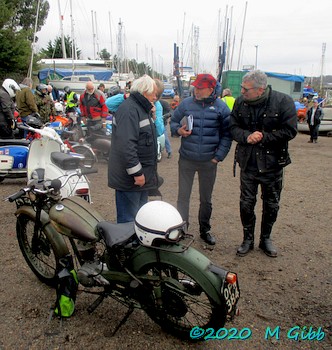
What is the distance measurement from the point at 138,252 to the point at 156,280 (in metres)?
0.23

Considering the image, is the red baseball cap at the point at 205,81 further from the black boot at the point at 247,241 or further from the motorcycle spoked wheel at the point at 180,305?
the motorcycle spoked wheel at the point at 180,305

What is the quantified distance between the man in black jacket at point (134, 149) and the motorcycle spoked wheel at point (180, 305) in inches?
37.1

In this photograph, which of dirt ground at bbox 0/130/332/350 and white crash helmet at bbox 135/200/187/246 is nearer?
white crash helmet at bbox 135/200/187/246

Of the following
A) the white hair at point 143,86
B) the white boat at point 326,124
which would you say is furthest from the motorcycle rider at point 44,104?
the white boat at point 326,124

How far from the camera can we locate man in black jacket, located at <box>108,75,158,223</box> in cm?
289

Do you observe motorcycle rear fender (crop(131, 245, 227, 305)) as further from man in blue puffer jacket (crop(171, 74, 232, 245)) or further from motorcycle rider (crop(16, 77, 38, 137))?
motorcycle rider (crop(16, 77, 38, 137))

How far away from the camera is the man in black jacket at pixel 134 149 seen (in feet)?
9.47

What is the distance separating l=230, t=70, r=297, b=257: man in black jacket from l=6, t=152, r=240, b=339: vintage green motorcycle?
148 cm

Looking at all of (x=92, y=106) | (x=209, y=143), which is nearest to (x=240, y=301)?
(x=209, y=143)

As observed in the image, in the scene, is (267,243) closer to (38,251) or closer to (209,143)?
(209,143)

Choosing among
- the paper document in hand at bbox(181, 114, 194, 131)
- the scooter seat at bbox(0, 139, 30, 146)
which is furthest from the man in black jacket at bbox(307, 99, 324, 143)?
the scooter seat at bbox(0, 139, 30, 146)

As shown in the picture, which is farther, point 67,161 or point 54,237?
point 67,161

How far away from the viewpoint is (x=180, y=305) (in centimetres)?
233

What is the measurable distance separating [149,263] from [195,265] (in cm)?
33
